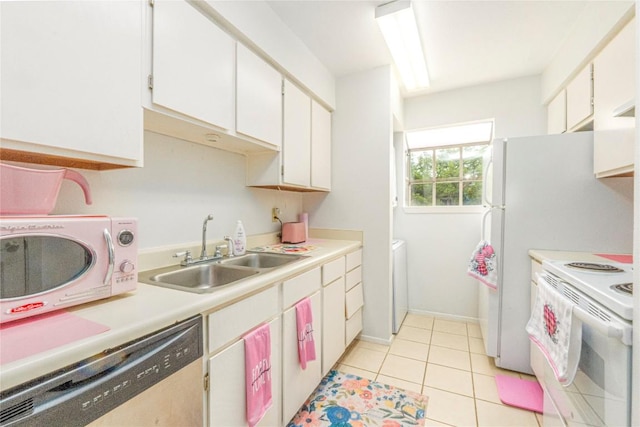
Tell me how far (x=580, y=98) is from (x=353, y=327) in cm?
245

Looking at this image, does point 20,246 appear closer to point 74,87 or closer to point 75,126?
point 75,126

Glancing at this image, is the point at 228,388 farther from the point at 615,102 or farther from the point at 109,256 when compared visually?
the point at 615,102

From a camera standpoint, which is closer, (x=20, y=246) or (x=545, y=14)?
(x=20, y=246)

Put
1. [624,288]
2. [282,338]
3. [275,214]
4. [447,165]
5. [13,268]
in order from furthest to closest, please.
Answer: [447,165], [275,214], [282,338], [624,288], [13,268]

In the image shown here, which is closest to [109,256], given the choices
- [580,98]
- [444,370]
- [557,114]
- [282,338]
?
[282,338]

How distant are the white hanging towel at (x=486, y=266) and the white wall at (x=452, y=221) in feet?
2.77

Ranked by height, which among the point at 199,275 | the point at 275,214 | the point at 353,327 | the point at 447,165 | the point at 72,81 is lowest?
the point at 353,327

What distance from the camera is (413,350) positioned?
2350mm

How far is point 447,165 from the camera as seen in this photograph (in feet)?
10.5

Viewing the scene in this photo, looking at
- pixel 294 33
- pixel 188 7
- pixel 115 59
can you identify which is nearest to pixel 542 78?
pixel 294 33

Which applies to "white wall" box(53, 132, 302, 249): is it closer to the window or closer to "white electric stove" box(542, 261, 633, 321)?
"white electric stove" box(542, 261, 633, 321)

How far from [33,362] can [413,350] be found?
2453 millimetres

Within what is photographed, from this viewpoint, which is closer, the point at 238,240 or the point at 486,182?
the point at 238,240

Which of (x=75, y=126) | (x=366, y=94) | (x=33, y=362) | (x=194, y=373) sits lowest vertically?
(x=194, y=373)
